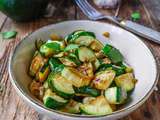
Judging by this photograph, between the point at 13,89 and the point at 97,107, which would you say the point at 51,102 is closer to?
the point at 97,107

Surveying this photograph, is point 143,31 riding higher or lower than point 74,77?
lower

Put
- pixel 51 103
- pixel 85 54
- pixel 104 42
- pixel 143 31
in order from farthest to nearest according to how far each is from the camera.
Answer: pixel 143 31
pixel 104 42
pixel 85 54
pixel 51 103

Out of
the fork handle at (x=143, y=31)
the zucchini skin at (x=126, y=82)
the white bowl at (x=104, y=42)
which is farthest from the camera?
the fork handle at (x=143, y=31)

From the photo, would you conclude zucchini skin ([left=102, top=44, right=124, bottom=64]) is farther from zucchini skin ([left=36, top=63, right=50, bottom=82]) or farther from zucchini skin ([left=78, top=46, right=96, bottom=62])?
zucchini skin ([left=36, top=63, right=50, bottom=82])

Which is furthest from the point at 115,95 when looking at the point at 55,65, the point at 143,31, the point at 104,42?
the point at 143,31

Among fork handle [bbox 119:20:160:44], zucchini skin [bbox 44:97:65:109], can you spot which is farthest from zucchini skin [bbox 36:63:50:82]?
fork handle [bbox 119:20:160:44]

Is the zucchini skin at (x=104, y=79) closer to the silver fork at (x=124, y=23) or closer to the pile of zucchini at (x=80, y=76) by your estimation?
the pile of zucchini at (x=80, y=76)

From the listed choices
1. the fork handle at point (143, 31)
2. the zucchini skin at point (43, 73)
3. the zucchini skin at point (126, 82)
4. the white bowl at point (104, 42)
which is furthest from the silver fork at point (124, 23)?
the zucchini skin at point (43, 73)
